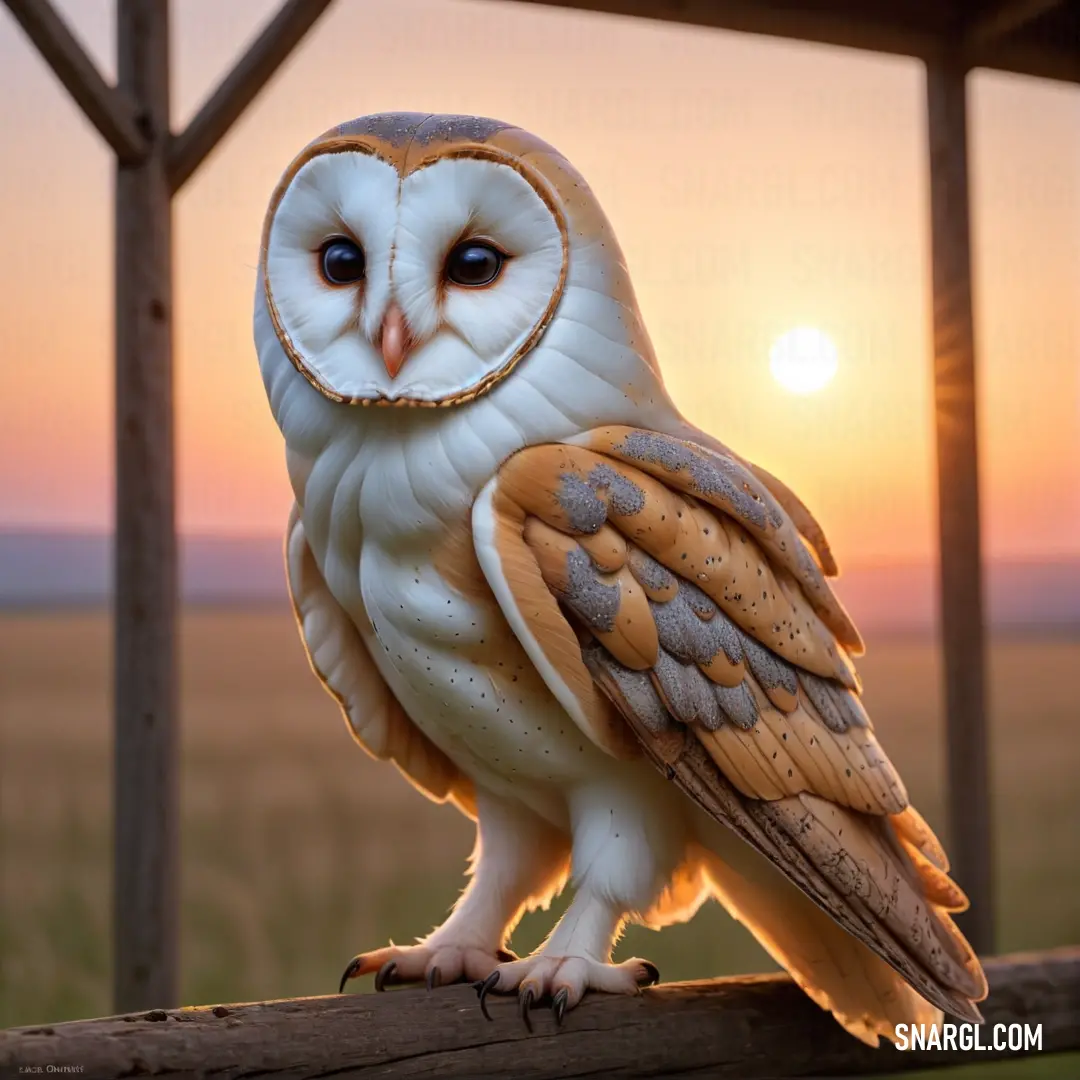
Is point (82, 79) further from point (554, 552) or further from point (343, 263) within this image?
point (554, 552)

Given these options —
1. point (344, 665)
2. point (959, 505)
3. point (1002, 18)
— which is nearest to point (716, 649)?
point (344, 665)

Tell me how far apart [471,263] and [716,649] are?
418 millimetres

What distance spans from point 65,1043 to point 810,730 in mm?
718

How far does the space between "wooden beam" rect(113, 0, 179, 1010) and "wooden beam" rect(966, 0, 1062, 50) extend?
51.3 inches

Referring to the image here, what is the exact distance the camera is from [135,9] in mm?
1865

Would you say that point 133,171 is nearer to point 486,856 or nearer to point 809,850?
point 486,856

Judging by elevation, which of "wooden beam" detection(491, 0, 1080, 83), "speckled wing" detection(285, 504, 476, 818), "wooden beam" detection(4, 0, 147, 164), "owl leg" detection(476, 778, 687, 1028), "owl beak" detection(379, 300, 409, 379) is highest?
"wooden beam" detection(491, 0, 1080, 83)

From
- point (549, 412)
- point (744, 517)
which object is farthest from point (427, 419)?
point (744, 517)

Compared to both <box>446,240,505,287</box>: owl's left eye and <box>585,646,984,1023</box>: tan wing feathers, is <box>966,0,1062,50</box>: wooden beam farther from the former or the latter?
<box>585,646,984,1023</box>: tan wing feathers

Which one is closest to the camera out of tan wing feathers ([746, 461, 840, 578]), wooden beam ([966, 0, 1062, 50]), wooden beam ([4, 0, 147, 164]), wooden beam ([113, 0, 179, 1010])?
tan wing feathers ([746, 461, 840, 578])

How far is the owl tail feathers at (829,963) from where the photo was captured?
142 cm

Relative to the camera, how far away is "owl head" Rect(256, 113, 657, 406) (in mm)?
1187

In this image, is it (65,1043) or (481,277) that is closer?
(65,1043)

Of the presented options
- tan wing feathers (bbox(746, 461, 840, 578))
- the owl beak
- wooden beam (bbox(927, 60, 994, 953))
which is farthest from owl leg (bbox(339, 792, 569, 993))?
wooden beam (bbox(927, 60, 994, 953))
